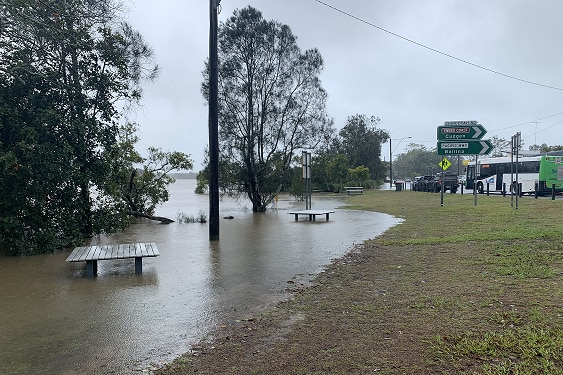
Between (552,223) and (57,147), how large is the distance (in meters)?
12.2

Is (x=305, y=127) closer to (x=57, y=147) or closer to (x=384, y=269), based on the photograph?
(x=57, y=147)

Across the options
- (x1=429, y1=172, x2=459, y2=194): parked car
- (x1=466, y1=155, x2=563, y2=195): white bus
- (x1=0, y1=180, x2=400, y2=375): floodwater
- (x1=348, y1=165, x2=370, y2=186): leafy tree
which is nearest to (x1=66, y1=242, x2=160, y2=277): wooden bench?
(x1=0, y1=180, x2=400, y2=375): floodwater

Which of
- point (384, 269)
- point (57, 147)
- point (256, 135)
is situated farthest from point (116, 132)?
point (256, 135)

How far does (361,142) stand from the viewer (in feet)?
194

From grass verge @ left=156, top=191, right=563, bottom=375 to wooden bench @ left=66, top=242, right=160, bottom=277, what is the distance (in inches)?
119

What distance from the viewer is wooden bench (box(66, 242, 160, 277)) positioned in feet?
22.8

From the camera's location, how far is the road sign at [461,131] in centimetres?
1828

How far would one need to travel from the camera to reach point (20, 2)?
28.2 ft

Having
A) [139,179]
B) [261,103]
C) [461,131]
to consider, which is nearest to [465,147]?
[461,131]

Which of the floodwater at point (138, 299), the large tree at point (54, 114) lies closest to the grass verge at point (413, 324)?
the floodwater at point (138, 299)

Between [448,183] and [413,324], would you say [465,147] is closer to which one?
[413,324]

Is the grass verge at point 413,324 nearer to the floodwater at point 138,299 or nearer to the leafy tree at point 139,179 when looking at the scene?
the floodwater at point 138,299

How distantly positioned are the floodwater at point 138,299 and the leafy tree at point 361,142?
48.1 meters

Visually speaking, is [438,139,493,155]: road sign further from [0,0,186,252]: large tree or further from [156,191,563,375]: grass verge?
[0,0,186,252]: large tree
